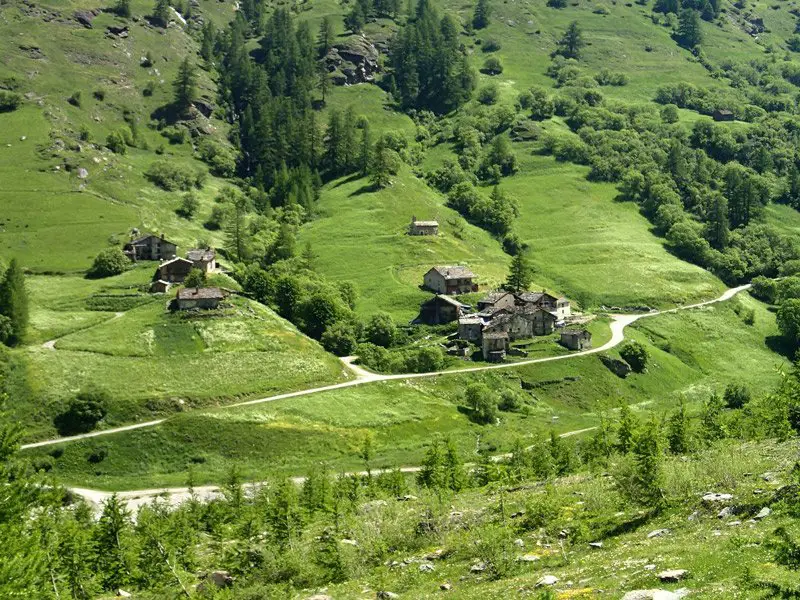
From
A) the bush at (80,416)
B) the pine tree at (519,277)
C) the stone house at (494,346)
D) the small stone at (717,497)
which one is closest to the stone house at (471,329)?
the stone house at (494,346)

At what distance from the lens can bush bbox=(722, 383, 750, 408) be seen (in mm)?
124488

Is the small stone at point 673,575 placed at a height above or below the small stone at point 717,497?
above

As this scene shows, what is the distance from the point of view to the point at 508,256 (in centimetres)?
19188

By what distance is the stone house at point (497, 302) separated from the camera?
146875 mm

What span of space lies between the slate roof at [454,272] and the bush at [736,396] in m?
54.9

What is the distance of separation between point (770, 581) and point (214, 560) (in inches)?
1497

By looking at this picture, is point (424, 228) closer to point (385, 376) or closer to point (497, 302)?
point (497, 302)

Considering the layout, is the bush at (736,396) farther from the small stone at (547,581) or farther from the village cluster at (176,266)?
the small stone at (547,581)

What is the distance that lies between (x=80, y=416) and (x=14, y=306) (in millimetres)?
30029

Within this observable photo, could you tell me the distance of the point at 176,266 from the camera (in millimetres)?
147250

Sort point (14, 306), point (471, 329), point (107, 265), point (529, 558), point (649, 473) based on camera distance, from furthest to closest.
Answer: point (107, 265)
point (471, 329)
point (14, 306)
point (649, 473)
point (529, 558)

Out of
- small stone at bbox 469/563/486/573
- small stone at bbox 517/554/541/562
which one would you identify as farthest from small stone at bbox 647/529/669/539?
→ small stone at bbox 469/563/486/573

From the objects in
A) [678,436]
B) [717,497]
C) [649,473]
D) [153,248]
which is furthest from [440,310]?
[717,497]

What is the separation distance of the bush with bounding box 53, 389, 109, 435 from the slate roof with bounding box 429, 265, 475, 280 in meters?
77.0
